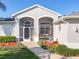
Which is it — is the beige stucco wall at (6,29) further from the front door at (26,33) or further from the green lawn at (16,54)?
the green lawn at (16,54)

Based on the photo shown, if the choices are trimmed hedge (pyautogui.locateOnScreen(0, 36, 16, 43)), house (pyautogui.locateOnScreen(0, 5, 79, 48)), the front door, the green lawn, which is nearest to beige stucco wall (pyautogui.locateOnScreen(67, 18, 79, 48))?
the green lawn

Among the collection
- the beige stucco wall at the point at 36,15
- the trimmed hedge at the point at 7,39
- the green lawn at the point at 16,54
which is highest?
the beige stucco wall at the point at 36,15

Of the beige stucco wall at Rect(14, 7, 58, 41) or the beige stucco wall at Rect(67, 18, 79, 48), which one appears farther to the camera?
the beige stucco wall at Rect(14, 7, 58, 41)

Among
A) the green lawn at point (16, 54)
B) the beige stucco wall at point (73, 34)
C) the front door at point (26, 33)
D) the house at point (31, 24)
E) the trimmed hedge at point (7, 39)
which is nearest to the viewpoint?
the green lawn at point (16, 54)

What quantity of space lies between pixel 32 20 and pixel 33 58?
26.0 metres

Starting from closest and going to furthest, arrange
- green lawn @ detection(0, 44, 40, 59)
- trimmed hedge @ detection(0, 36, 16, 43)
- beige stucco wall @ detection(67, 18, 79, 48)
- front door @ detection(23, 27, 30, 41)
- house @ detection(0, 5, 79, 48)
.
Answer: green lawn @ detection(0, 44, 40, 59), beige stucco wall @ detection(67, 18, 79, 48), trimmed hedge @ detection(0, 36, 16, 43), house @ detection(0, 5, 79, 48), front door @ detection(23, 27, 30, 41)

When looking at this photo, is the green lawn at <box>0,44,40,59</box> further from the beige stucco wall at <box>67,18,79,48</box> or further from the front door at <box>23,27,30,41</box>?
the front door at <box>23,27,30,41</box>

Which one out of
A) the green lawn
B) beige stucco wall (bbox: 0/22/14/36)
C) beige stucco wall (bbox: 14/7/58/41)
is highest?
beige stucco wall (bbox: 14/7/58/41)

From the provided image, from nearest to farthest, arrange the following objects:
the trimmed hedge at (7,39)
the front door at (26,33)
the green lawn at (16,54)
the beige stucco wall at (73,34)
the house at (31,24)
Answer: the green lawn at (16,54) < the beige stucco wall at (73,34) < the trimmed hedge at (7,39) < the house at (31,24) < the front door at (26,33)

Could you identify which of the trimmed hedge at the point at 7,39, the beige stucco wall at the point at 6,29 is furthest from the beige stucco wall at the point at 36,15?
the trimmed hedge at the point at 7,39

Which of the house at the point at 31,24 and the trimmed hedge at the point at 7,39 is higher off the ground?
the house at the point at 31,24

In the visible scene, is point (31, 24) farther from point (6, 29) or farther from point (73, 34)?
point (73, 34)

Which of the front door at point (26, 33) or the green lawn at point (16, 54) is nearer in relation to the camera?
the green lawn at point (16, 54)

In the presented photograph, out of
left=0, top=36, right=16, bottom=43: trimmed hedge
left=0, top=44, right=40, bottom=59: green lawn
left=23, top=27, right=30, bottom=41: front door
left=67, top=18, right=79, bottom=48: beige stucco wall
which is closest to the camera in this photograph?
left=0, top=44, right=40, bottom=59: green lawn
